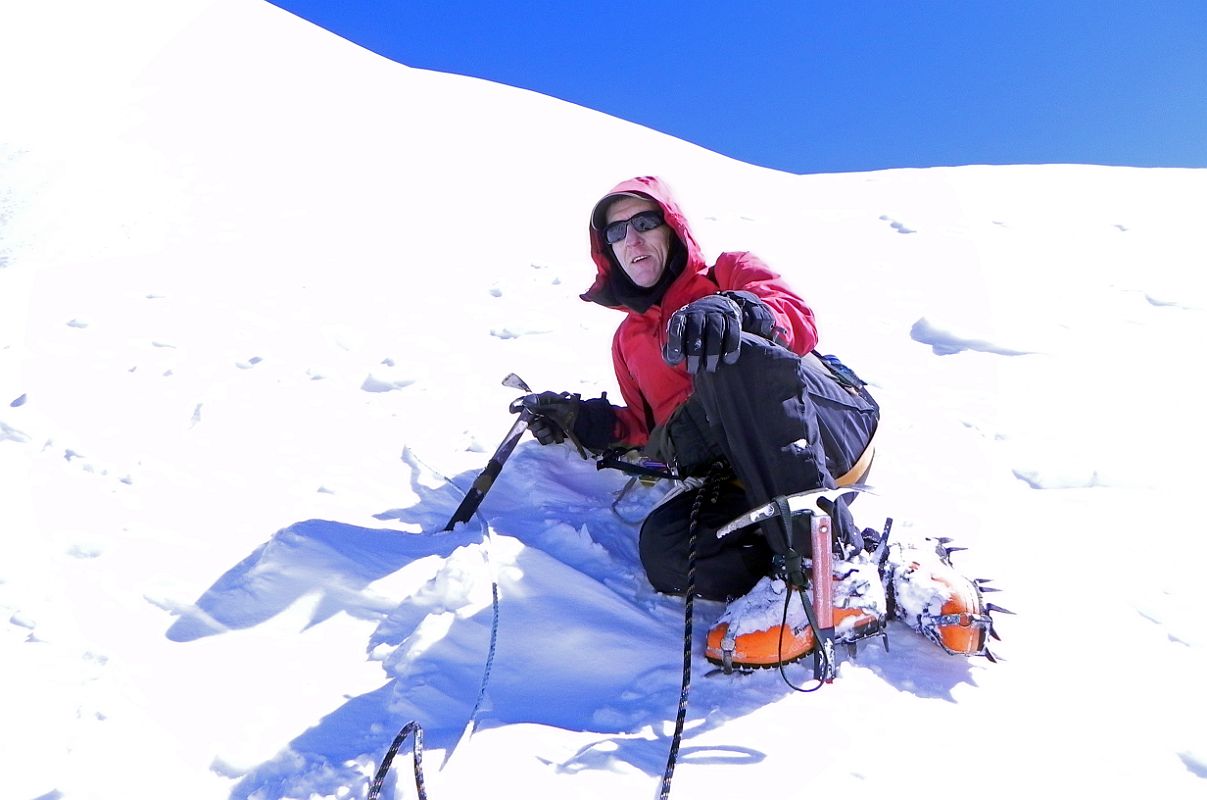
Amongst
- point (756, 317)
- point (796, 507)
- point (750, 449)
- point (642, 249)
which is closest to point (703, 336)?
point (756, 317)

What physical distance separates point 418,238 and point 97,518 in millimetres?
3612

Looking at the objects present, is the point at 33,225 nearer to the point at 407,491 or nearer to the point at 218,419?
the point at 218,419

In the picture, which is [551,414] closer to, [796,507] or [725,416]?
[725,416]

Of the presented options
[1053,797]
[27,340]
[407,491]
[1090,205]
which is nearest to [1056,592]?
[1053,797]

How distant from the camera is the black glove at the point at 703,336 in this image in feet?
5.94

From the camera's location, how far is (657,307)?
9.11 ft

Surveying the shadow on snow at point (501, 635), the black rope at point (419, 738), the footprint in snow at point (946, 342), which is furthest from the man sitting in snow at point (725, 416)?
the footprint in snow at point (946, 342)

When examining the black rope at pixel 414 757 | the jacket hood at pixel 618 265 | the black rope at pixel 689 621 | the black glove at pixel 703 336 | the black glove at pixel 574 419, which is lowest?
the black rope at pixel 414 757

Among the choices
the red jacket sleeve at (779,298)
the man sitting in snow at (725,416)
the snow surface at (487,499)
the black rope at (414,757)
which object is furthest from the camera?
the red jacket sleeve at (779,298)

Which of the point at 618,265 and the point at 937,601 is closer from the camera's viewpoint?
the point at 937,601

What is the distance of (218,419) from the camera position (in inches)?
130

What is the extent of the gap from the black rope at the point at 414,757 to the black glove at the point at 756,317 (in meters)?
1.18

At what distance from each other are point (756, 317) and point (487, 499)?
1397 millimetres

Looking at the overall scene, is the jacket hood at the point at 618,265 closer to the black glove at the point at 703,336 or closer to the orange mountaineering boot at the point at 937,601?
the black glove at the point at 703,336
